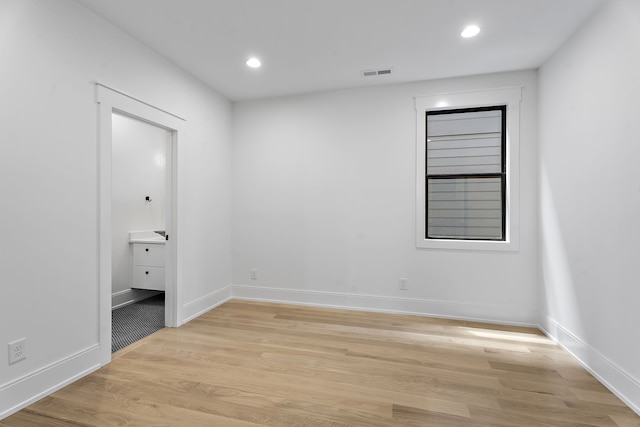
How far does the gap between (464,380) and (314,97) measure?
10.9ft

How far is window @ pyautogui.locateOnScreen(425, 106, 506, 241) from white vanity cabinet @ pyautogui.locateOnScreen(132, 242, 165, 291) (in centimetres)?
329

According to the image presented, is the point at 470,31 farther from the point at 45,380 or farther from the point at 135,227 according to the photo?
the point at 135,227

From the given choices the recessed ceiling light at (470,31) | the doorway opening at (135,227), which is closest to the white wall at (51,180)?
the doorway opening at (135,227)

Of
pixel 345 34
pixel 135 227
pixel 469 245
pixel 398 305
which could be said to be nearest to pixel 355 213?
pixel 398 305

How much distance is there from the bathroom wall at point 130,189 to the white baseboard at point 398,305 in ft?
4.65

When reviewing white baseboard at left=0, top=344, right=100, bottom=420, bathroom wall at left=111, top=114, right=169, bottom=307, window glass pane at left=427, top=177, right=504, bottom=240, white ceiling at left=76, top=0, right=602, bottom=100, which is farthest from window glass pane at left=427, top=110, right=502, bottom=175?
white baseboard at left=0, top=344, right=100, bottom=420

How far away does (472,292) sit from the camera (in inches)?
134

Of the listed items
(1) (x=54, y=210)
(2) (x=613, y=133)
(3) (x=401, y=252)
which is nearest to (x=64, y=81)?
(1) (x=54, y=210)

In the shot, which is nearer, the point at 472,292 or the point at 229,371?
the point at 229,371

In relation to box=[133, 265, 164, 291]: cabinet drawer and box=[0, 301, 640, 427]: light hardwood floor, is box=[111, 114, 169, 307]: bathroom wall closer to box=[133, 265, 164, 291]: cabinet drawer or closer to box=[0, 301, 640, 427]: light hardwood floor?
box=[133, 265, 164, 291]: cabinet drawer

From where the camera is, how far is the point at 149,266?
3.94 m

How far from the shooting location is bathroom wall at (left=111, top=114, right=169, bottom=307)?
154 inches

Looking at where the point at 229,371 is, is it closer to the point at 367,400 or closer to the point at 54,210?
the point at 367,400

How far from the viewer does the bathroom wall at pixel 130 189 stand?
12.9 feet
